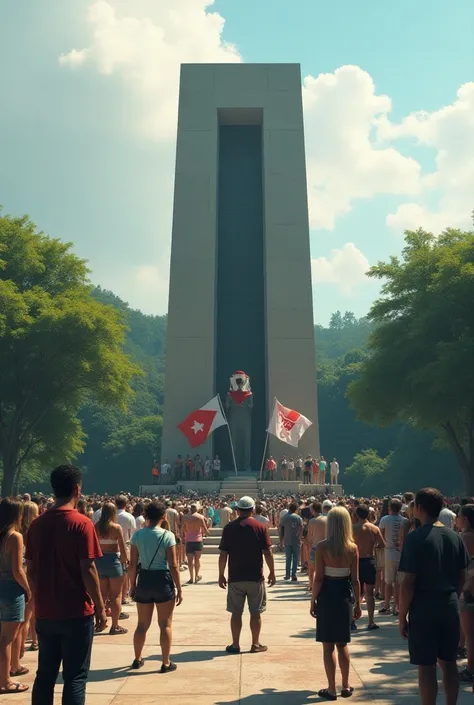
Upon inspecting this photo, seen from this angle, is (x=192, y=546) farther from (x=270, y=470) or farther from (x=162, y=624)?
(x=270, y=470)

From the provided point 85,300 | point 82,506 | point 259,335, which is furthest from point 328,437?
point 82,506

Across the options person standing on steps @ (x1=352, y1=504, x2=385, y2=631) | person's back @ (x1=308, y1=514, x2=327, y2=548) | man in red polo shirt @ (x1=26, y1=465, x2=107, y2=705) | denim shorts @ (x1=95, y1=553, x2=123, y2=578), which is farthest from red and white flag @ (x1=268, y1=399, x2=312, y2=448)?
man in red polo shirt @ (x1=26, y1=465, x2=107, y2=705)

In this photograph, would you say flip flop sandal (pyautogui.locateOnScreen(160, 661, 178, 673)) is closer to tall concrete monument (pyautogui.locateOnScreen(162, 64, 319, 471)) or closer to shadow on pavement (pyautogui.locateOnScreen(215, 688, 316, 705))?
shadow on pavement (pyautogui.locateOnScreen(215, 688, 316, 705))

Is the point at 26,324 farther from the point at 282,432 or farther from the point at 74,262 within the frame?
the point at 282,432

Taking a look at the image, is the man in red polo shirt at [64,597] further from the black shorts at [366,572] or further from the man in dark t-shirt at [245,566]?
the black shorts at [366,572]

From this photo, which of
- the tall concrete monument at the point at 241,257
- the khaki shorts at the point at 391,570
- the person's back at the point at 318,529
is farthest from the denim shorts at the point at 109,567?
the tall concrete monument at the point at 241,257

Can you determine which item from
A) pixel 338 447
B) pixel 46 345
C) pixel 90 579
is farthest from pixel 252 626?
pixel 338 447

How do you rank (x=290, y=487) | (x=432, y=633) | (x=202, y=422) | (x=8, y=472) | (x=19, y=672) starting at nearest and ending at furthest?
(x=432, y=633), (x=19, y=672), (x=8, y=472), (x=202, y=422), (x=290, y=487)
